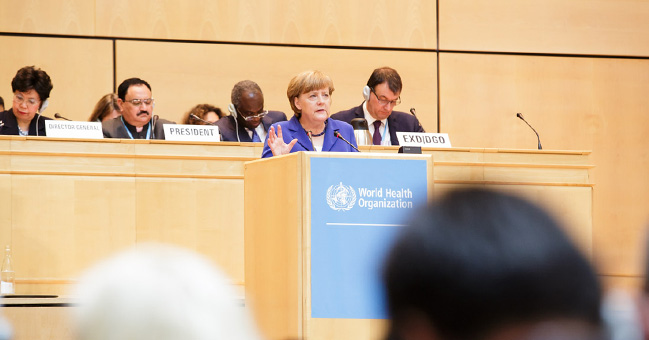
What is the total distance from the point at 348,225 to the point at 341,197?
0.36ft

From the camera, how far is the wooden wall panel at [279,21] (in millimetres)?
8039

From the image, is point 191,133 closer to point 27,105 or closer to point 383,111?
point 27,105

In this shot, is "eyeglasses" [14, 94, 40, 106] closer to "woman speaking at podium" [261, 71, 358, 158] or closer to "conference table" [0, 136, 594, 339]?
"conference table" [0, 136, 594, 339]

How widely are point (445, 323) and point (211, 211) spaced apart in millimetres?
4865

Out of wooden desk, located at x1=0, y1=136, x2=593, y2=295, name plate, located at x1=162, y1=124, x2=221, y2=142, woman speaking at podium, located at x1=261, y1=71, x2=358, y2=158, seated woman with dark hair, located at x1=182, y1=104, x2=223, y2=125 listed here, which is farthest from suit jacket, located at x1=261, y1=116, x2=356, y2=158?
seated woman with dark hair, located at x1=182, y1=104, x2=223, y2=125

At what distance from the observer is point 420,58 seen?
849cm

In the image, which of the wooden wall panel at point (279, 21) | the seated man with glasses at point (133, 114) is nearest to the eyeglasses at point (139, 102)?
the seated man with glasses at point (133, 114)

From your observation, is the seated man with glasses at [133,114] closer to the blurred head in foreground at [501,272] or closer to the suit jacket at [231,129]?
the suit jacket at [231,129]

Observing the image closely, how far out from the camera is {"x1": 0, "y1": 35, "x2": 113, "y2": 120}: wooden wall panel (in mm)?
7785

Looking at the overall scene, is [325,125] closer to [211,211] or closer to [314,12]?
[211,211]

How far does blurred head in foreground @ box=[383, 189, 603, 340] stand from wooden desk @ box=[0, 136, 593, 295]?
15.0 feet

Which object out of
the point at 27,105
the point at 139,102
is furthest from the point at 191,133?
the point at 27,105

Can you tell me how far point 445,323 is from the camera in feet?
2.27

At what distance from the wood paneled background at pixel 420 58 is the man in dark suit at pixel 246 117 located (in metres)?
1.47
